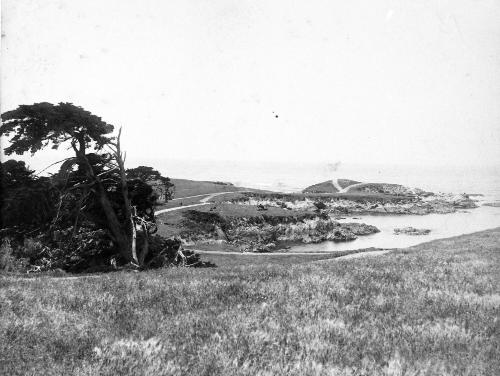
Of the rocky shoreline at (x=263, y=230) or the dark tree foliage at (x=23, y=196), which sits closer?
the dark tree foliage at (x=23, y=196)

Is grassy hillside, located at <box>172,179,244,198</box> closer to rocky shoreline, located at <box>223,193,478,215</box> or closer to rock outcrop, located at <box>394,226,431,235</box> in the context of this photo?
rocky shoreline, located at <box>223,193,478,215</box>

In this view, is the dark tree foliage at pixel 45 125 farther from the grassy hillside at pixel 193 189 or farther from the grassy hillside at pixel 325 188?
the grassy hillside at pixel 325 188

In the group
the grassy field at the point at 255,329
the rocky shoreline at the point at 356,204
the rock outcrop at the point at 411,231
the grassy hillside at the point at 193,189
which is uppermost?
the grassy hillside at the point at 193,189

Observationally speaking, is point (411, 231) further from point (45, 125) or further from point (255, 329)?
point (255, 329)

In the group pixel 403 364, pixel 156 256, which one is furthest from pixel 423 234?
pixel 403 364

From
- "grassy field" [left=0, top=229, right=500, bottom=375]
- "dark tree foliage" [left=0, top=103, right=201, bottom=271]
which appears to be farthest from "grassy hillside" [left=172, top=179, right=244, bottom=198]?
"grassy field" [left=0, top=229, right=500, bottom=375]

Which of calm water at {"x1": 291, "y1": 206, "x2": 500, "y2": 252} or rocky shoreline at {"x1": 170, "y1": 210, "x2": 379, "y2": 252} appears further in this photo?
calm water at {"x1": 291, "y1": 206, "x2": 500, "y2": 252}

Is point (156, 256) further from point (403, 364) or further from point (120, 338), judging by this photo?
point (403, 364)

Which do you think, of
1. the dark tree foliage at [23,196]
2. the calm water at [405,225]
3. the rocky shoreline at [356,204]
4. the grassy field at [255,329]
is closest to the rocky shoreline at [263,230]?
the calm water at [405,225]
